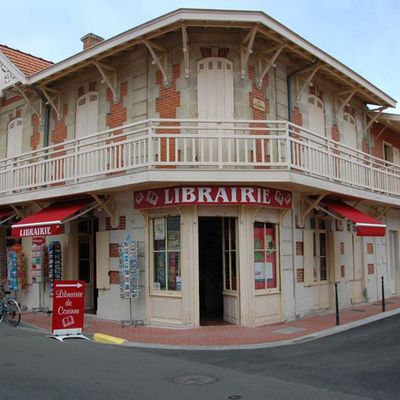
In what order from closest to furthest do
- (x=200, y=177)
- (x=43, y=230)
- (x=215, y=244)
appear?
(x=200, y=177)
(x=43, y=230)
(x=215, y=244)

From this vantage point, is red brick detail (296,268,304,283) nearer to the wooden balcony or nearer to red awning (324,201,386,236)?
red awning (324,201,386,236)

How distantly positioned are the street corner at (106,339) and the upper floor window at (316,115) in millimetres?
8026

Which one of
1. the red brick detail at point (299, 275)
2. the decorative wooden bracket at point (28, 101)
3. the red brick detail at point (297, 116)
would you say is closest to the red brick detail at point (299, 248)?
the red brick detail at point (299, 275)

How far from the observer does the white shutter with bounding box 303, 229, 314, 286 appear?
45.1 ft

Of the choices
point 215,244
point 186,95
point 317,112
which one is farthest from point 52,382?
point 317,112

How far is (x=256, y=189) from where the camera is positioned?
39.4 feet

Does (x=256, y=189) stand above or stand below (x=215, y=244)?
above

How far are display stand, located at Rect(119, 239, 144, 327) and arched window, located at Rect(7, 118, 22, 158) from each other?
267 inches

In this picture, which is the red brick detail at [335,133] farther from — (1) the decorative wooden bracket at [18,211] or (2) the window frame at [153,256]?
(1) the decorative wooden bracket at [18,211]

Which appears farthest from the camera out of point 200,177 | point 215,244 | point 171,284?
point 215,244

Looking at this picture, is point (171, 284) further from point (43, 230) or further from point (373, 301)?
point (373, 301)

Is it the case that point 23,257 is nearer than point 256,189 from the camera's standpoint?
No

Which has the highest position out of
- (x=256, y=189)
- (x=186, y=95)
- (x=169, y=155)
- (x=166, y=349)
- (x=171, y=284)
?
(x=186, y=95)

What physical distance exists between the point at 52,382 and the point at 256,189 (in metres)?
6.82
